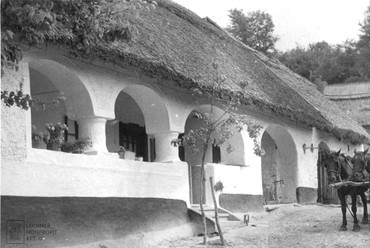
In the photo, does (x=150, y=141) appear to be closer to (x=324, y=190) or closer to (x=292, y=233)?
(x=292, y=233)

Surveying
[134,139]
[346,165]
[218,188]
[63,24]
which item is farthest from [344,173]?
[63,24]

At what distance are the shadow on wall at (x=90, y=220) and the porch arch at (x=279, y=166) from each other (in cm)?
660

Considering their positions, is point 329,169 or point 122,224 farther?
point 329,169

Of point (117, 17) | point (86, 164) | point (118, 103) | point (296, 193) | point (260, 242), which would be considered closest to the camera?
point (117, 17)

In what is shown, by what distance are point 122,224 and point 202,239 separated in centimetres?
184

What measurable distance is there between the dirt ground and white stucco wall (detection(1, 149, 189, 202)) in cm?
116

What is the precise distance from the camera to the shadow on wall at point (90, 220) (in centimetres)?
937

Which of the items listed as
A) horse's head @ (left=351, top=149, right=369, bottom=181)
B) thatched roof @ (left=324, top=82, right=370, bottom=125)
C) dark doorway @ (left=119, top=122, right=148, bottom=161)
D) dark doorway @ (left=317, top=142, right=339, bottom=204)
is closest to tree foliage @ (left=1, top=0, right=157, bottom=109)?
dark doorway @ (left=119, top=122, right=148, bottom=161)

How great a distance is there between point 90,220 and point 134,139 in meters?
5.26

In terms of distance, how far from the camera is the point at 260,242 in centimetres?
1212

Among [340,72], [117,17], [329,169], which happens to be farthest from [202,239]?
[340,72]

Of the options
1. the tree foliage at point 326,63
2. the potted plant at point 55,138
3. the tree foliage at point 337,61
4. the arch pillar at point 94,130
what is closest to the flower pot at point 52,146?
the potted plant at point 55,138

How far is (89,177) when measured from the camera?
35.8 ft

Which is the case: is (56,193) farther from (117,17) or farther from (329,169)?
(329,169)
